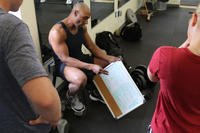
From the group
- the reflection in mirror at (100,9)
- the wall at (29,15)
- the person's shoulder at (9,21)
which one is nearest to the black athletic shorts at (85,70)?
the wall at (29,15)

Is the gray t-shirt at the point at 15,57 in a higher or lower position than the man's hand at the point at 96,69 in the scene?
higher

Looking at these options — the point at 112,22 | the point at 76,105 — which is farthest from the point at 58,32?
the point at 112,22

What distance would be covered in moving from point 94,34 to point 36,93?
332cm

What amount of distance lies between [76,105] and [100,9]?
7.36 ft

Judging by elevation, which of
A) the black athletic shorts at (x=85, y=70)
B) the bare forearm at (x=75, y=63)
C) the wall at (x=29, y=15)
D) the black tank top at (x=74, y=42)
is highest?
the wall at (x=29, y=15)

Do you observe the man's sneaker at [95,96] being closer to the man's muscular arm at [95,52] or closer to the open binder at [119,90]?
the open binder at [119,90]

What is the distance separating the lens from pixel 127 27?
4.93 metres

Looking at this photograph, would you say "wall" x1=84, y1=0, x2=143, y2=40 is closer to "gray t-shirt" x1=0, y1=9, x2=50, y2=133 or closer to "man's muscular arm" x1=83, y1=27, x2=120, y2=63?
"man's muscular arm" x1=83, y1=27, x2=120, y2=63

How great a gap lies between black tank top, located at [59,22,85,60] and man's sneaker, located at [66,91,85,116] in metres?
0.44

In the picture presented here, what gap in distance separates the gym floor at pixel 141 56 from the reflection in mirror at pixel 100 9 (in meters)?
0.61

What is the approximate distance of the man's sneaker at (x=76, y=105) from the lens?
2850 millimetres

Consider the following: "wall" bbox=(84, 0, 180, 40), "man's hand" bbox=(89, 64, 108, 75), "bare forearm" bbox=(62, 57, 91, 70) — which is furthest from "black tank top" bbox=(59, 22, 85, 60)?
"wall" bbox=(84, 0, 180, 40)

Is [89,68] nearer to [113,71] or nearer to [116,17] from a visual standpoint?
[113,71]

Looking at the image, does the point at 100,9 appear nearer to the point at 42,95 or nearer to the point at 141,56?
the point at 141,56
